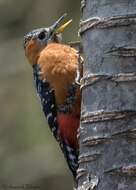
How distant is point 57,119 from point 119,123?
6.64ft

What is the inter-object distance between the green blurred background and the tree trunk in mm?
5009

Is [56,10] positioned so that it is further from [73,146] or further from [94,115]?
[94,115]

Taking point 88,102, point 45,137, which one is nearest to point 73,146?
point 88,102

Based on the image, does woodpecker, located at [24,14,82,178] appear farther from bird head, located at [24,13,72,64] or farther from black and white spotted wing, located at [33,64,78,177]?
bird head, located at [24,13,72,64]

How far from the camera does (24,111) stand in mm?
10375

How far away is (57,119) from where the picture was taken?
625 cm

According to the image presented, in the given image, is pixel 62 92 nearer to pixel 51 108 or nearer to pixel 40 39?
pixel 51 108

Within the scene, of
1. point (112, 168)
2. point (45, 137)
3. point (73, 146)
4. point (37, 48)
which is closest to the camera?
point (112, 168)

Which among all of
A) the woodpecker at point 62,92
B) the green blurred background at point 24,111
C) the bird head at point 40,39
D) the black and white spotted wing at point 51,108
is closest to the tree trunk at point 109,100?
the woodpecker at point 62,92

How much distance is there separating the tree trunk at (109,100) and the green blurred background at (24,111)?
5009 mm

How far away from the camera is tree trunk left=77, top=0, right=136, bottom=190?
4211 mm

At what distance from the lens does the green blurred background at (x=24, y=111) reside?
9.64m

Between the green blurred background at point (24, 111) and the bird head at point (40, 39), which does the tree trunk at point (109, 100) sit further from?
the green blurred background at point (24, 111)

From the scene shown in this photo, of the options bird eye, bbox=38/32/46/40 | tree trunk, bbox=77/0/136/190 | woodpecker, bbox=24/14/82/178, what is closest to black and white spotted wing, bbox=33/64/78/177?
woodpecker, bbox=24/14/82/178
